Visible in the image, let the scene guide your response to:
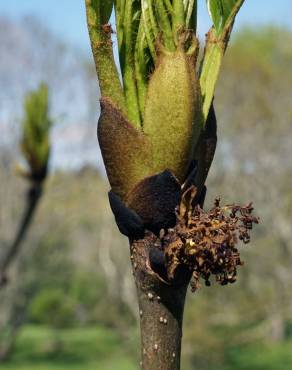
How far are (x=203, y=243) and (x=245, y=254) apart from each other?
23060 millimetres

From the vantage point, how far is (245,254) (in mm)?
23844

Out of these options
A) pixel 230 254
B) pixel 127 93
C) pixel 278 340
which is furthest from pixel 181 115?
pixel 278 340

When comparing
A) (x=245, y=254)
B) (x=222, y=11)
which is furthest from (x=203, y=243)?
(x=245, y=254)

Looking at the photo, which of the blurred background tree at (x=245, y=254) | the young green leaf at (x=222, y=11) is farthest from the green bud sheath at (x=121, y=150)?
the blurred background tree at (x=245, y=254)

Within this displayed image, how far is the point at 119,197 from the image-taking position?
1162 millimetres

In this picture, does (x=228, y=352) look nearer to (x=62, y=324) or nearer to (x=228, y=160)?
(x=228, y=160)

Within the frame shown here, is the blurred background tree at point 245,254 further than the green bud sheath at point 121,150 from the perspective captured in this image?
Yes

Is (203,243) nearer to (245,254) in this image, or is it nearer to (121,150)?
(121,150)

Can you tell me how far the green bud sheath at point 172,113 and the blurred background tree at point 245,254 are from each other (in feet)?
58.9

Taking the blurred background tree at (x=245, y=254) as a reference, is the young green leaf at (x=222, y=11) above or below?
below

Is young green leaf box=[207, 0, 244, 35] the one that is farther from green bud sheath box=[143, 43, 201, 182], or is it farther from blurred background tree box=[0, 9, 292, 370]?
blurred background tree box=[0, 9, 292, 370]

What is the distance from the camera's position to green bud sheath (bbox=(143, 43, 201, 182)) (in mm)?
1104

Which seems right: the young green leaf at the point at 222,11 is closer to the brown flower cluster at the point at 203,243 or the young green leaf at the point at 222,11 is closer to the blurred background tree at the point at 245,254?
the brown flower cluster at the point at 203,243

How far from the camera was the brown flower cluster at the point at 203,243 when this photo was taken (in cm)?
111
